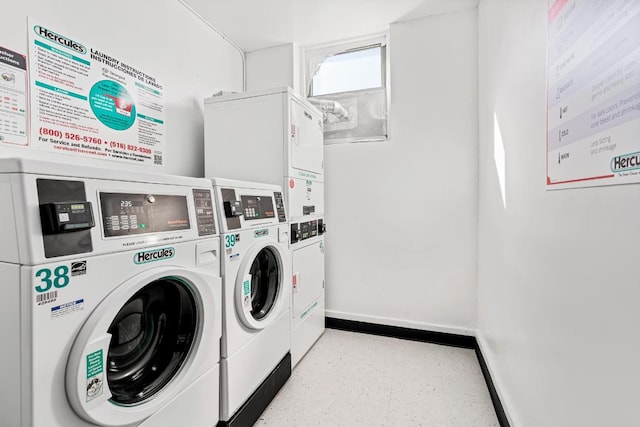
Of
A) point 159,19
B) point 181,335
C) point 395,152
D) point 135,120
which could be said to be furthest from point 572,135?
point 159,19

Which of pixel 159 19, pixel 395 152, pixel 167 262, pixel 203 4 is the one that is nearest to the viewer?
pixel 167 262

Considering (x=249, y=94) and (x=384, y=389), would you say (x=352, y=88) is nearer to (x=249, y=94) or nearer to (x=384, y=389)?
(x=249, y=94)

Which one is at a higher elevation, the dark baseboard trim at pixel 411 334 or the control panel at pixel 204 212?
the control panel at pixel 204 212


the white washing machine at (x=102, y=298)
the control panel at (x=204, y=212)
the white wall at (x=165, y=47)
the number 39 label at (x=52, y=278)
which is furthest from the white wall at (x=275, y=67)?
the number 39 label at (x=52, y=278)

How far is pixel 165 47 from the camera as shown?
200 centimetres

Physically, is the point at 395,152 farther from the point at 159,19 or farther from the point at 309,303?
the point at 159,19

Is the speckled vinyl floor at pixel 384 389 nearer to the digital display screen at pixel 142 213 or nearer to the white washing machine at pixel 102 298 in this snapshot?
the white washing machine at pixel 102 298

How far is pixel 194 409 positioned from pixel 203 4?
8.11 feet

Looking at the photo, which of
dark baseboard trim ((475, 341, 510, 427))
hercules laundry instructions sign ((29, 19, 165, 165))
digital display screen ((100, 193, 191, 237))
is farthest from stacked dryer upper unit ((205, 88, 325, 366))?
dark baseboard trim ((475, 341, 510, 427))

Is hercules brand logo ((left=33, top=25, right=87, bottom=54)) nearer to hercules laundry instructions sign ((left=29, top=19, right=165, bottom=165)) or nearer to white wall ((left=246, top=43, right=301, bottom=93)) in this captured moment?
hercules laundry instructions sign ((left=29, top=19, right=165, bottom=165))

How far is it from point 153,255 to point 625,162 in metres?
1.23

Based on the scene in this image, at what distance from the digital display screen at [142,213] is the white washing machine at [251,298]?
8.8 inches

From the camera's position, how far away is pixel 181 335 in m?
1.15

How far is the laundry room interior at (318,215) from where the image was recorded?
0.70m
